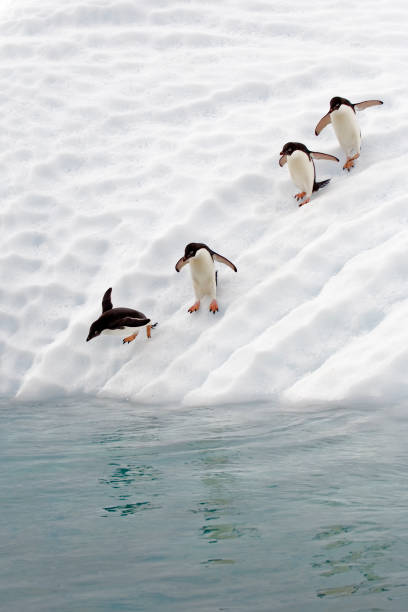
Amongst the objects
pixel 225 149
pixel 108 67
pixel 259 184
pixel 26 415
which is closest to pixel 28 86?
pixel 108 67

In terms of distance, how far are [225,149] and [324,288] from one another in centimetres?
295

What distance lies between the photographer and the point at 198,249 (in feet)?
18.5

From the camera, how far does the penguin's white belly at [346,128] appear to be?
260 inches

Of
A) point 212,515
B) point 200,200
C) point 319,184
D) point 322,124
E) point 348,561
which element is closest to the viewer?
point 348,561

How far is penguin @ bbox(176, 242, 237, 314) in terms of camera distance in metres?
5.63

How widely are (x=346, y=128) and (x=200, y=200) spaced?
154 centimetres

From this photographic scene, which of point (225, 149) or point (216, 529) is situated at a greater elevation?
point (225, 149)

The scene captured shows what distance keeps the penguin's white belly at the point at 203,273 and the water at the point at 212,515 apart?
1.69 metres

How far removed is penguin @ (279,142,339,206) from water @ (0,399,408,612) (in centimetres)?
291

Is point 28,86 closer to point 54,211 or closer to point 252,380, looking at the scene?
point 54,211

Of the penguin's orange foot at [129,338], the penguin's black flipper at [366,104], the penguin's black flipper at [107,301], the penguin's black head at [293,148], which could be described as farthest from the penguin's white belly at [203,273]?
→ the penguin's black flipper at [366,104]

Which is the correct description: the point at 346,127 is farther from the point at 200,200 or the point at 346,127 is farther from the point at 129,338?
the point at 129,338

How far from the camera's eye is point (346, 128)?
6.64 metres

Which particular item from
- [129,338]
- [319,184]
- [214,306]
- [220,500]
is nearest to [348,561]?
[220,500]
